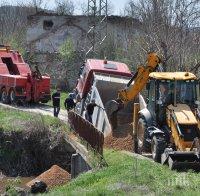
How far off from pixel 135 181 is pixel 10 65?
19.4 meters

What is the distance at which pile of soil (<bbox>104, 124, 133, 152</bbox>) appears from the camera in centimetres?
1838

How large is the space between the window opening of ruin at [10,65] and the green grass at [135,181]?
645 inches

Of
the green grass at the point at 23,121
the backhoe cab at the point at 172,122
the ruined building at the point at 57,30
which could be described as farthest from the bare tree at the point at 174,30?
the ruined building at the point at 57,30

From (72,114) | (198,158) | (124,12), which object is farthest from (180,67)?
(124,12)

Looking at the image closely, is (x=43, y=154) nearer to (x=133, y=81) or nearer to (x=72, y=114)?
(x=72, y=114)

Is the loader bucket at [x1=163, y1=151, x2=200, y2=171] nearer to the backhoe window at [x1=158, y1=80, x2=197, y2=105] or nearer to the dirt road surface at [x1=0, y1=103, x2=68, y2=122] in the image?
the backhoe window at [x1=158, y1=80, x2=197, y2=105]

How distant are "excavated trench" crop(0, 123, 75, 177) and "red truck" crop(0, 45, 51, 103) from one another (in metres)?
6.77

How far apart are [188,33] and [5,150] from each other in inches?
483

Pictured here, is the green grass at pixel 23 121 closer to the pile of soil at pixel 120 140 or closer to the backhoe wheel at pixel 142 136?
the pile of soil at pixel 120 140

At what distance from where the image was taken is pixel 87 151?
18453mm

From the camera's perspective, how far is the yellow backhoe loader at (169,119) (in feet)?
47.3

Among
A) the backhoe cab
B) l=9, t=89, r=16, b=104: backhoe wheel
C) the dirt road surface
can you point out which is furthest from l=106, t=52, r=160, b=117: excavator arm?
l=9, t=89, r=16, b=104: backhoe wheel

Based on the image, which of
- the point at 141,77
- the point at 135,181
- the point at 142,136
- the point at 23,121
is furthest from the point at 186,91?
the point at 23,121

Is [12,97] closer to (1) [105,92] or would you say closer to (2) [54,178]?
(1) [105,92]
